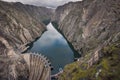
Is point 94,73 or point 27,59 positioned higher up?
point 27,59

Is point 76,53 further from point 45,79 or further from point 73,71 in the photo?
point 45,79

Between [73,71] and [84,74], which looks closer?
[84,74]

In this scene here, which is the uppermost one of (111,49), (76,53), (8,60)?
(8,60)

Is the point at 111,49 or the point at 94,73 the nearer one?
the point at 94,73

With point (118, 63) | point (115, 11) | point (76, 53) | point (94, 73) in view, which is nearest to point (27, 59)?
point (94, 73)

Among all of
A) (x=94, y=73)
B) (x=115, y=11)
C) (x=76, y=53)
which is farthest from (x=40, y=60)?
(x=115, y=11)

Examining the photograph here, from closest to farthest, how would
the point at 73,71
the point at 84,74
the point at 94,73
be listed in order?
the point at 94,73 < the point at 84,74 < the point at 73,71

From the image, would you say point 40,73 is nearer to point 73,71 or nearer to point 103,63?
point 73,71

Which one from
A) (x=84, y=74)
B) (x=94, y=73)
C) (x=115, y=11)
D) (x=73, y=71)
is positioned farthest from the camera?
(x=115, y=11)

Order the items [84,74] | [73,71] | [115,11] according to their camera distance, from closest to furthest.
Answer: [84,74] < [73,71] < [115,11]
